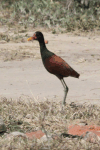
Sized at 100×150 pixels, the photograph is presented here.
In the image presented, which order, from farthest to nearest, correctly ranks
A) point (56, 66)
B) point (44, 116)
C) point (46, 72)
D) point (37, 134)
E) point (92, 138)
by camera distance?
1. point (46, 72)
2. point (56, 66)
3. point (44, 116)
4. point (37, 134)
5. point (92, 138)

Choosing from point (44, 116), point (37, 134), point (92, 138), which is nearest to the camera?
point (92, 138)

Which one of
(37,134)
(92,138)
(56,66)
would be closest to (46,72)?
(56,66)

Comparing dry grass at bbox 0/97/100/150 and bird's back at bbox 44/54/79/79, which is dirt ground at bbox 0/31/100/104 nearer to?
dry grass at bbox 0/97/100/150

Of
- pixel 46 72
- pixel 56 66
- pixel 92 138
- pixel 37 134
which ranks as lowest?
pixel 46 72

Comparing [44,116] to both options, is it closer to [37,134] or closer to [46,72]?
[37,134]

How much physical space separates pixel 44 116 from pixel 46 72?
2.77m

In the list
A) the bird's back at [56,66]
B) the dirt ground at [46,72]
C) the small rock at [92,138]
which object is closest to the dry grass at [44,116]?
the small rock at [92,138]

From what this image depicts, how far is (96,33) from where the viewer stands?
10.7 m

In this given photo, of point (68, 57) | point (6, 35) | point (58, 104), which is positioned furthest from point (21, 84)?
point (6, 35)

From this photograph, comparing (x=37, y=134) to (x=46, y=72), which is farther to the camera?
(x=46, y=72)

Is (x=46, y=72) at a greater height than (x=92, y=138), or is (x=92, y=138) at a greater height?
(x=92, y=138)

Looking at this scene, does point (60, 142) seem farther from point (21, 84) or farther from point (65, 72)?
point (21, 84)

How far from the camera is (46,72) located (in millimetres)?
7465

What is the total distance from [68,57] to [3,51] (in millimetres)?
1626
